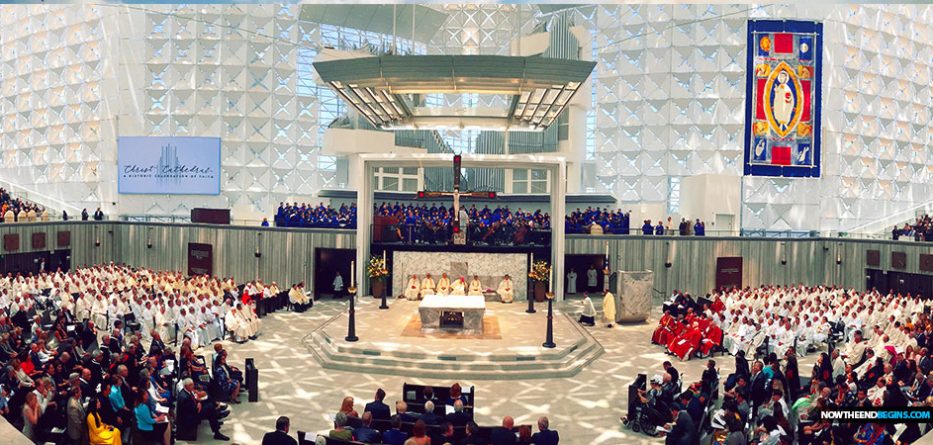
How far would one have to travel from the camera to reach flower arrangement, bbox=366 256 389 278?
23258mm

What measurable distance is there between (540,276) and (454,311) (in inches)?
244

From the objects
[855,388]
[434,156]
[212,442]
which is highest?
[434,156]

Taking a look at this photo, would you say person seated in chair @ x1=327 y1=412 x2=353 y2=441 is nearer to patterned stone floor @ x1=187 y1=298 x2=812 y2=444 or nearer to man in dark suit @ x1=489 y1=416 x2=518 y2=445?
patterned stone floor @ x1=187 y1=298 x2=812 y2=444

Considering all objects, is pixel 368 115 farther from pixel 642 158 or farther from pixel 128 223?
pixel 642 158

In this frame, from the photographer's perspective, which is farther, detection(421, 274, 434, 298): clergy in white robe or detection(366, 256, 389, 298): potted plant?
detection(421, 274, 434, 298): clergy in white robe

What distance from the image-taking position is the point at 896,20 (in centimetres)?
3434

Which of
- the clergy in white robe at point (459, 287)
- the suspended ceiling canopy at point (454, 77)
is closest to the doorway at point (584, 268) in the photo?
the clergy in white robe at point (459, 287)

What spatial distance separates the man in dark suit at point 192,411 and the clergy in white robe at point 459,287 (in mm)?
12394

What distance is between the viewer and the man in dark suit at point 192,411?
35.3ft

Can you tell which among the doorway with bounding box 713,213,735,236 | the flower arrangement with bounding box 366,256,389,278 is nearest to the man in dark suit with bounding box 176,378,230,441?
the flower arrangement with bounding box 366,256,389,278

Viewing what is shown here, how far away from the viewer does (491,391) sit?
46.5 feet

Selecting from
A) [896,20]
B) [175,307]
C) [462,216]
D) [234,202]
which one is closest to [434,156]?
[462,216]

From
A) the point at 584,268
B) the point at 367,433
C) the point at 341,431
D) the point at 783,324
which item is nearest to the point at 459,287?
the point at 584,268

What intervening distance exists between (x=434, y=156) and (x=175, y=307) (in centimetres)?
950
